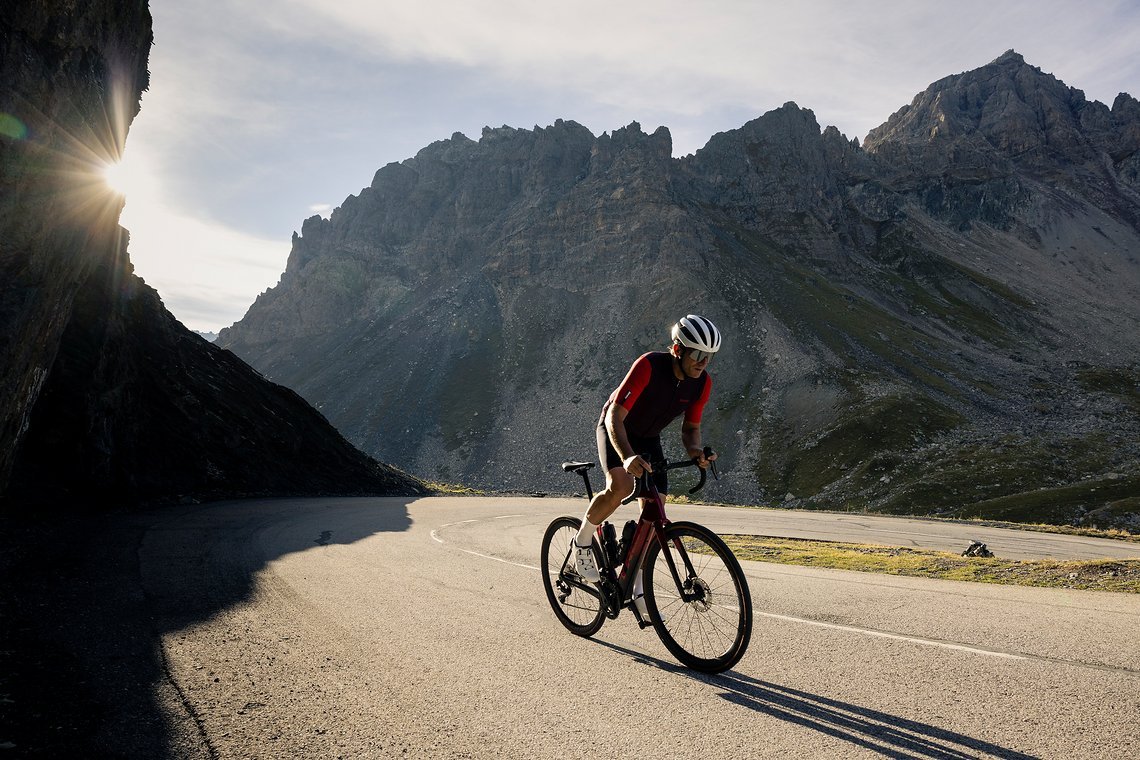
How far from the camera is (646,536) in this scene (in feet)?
19.3

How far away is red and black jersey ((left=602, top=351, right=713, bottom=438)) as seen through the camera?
20.2 ft

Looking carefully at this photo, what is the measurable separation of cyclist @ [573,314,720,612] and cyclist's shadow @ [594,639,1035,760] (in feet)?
4.57

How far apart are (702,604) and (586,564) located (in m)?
1.41

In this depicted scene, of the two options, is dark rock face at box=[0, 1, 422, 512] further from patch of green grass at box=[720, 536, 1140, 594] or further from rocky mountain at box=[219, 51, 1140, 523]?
rocky mountain at box=[219, 51, 1140, 523]

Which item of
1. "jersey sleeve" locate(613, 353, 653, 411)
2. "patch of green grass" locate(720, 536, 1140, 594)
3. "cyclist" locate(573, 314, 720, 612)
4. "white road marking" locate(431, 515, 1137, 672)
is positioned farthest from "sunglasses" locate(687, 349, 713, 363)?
"patch of green grass" locate(720, 536, 1140, 594)

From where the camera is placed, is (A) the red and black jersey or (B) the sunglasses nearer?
(B) the sunglasses

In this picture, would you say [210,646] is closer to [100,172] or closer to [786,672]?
[786,672]

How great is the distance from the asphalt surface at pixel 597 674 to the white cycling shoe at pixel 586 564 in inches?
24.4

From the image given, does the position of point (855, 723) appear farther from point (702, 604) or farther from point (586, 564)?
point (586, 564)

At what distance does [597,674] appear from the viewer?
5.17 m

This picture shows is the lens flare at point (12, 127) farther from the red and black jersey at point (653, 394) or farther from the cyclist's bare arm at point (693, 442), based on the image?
the cyclist's bare arm at point (693, 442)

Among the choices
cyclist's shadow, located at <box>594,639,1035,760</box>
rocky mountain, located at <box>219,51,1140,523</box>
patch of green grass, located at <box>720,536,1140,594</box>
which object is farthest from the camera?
rocky mountain, located at <box>219,51,1140,523</box>

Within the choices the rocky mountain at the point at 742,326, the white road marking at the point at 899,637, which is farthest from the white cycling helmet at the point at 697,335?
the rocky mountain at the point at 742,326

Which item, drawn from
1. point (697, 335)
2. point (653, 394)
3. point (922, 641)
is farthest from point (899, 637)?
point (697, 335)
